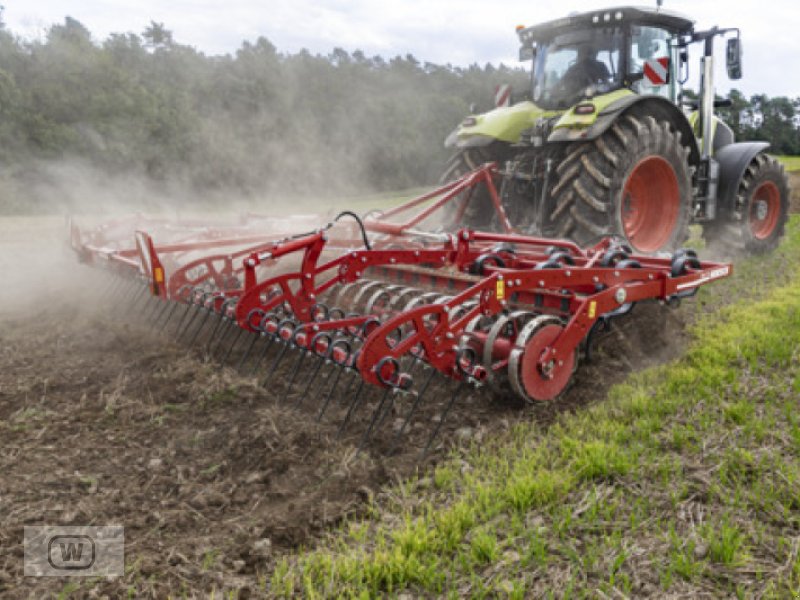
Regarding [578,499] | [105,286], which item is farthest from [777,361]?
[105,286]

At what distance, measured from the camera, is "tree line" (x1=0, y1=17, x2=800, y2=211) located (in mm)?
16094

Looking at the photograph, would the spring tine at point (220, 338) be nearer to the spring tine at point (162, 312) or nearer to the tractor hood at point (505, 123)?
the spring tine at point (162, 312)

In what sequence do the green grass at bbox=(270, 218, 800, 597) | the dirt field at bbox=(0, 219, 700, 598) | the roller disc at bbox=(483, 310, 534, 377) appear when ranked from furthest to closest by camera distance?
the roller disc at bbox=(483, 310, 534, 377) < the dirt field at bbox=(0, 219, 700, 598) < the green grass at bbox=(270, 218, 800, 597)

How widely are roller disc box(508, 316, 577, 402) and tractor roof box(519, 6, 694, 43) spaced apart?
354cm

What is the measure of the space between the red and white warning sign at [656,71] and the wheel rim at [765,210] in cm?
234

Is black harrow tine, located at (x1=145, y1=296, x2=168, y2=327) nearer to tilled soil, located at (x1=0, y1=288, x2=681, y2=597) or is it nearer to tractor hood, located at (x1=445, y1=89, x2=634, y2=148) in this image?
tilled soil, located at (x1=0, y1=288, x2=681, y2=597)

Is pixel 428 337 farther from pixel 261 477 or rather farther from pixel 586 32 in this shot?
pixel 586 32

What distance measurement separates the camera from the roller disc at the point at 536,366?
10.3 ft

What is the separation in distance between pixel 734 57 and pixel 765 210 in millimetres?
2017

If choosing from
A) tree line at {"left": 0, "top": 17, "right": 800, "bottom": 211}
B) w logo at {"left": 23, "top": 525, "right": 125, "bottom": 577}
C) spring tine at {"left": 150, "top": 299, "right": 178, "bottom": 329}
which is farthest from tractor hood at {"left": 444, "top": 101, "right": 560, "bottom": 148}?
tree line at {"left": 0, "top": 17, "right": 800, "bottom": 211}

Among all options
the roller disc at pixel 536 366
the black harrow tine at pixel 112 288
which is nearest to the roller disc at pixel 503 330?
the roller disc at pixel 536 366

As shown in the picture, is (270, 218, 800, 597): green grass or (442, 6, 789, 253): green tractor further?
(442, 6, 789, 253): green tractor

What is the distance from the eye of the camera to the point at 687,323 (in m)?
4.61

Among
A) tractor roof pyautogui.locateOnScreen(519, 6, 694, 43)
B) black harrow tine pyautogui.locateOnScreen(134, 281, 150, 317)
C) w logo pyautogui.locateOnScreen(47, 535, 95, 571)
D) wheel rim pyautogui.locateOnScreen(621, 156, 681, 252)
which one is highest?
tractor roof pyautogui.locateOnScreen(519, 6, 694, 43)
